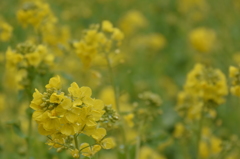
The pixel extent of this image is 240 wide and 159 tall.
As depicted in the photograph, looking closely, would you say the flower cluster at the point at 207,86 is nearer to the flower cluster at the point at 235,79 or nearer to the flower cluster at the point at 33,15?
the flower cluster at the point at 235,79

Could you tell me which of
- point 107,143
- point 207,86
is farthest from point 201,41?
point 107,143

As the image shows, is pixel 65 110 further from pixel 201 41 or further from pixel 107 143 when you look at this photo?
pixel 201 41

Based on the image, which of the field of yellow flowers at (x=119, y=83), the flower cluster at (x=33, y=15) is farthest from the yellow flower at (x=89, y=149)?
the flower cluster at (x=33, y=15)

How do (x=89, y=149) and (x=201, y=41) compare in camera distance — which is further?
(x=201, y=41)

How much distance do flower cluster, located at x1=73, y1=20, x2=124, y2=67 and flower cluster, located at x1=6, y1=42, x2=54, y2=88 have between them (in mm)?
239

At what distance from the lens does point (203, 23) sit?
9.10 m

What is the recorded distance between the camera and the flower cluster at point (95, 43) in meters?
3.36

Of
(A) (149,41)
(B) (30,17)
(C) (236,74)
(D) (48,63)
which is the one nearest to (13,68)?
(D) (48,63)

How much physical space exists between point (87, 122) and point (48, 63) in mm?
1303

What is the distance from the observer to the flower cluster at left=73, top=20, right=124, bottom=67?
336cm

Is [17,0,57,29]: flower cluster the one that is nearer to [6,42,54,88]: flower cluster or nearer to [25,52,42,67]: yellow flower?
[6,42,54,88]: flower cluster

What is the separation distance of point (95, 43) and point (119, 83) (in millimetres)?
1006

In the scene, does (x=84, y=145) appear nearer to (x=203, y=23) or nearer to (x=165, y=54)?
(x=165, y=54)

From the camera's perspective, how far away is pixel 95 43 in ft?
11.0
